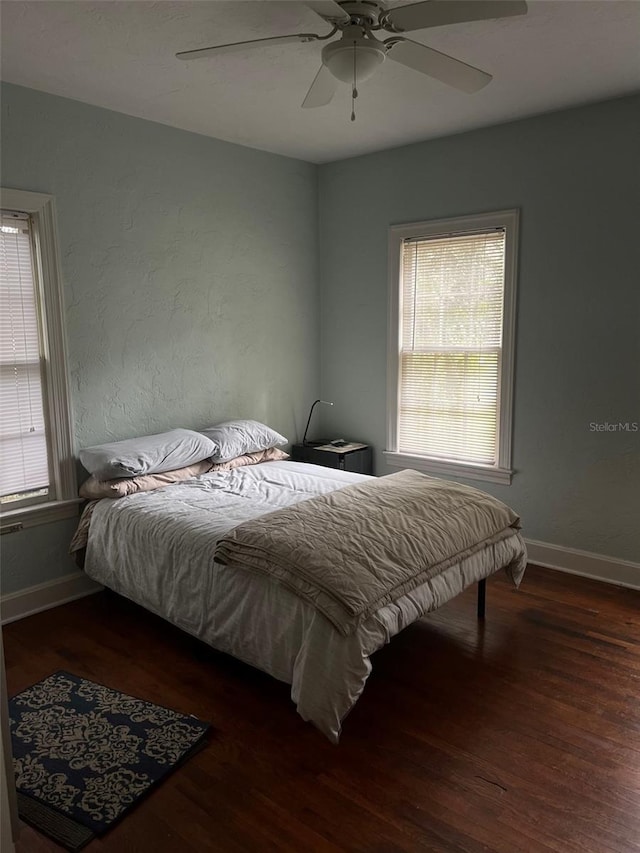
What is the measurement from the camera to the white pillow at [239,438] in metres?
3.85

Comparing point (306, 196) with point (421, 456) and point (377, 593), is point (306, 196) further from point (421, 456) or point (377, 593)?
point (377, 593)

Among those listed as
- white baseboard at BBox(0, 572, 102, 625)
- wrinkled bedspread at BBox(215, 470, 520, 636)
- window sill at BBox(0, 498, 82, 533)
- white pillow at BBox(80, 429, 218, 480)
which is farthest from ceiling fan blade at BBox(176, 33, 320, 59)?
white baseboard at BBox(0, 572, 102, 625)

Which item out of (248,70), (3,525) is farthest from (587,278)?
(3,525)

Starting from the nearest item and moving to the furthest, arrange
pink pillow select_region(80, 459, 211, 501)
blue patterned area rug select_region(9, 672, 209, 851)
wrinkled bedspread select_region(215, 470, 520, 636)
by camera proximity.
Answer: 1. blue patterned area rug select_region(9, 672, 209, 851)
2. wrinkled bedspread select_region(215, 470, 520, 636)
3. pink pillow select_region(80, 459, 211, 501)

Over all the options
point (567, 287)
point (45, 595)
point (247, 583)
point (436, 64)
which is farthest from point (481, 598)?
point (436, 64)

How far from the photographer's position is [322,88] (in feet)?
8.14

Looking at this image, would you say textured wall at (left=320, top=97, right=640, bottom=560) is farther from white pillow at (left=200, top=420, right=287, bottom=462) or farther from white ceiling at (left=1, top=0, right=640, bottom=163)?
white pillow at (left=200, top=420, right=287, bottom=462)

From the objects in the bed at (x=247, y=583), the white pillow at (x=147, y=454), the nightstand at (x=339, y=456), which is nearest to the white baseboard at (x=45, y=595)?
the bed at (x=247, y=583)

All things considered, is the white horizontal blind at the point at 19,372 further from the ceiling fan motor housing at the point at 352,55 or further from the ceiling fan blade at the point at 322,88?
the ceiling fan motor housing at the point at 352,55

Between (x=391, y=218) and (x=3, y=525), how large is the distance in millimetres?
3074

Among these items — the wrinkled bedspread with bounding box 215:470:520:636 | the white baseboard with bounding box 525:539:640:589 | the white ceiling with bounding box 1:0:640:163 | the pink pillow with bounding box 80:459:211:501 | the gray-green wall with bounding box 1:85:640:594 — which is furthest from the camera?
the white baseboard with bounding box 525:539:640:589

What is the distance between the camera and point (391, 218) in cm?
432

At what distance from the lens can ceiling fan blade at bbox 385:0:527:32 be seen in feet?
5.93

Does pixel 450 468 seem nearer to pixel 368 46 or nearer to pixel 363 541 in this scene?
pixel 363 541
